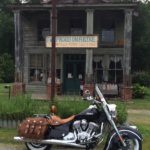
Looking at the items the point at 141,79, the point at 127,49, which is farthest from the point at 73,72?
the point at 141,79

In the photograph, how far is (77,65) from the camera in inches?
1358

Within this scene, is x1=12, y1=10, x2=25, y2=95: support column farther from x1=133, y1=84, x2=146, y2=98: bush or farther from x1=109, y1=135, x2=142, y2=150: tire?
x1=109, y1=135, x2=142, y2=150: tire

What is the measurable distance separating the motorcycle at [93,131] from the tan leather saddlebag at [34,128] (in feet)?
0.30

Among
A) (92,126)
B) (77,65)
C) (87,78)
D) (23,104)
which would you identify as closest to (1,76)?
(77,65)

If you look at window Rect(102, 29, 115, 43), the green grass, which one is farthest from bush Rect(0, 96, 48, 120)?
window Rect(102, 29, 115, 43)

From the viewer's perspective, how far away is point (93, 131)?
987cm

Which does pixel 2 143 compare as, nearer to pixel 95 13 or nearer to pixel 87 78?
pixel 87 78

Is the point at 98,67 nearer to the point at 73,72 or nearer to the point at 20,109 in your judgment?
the point at 73,72

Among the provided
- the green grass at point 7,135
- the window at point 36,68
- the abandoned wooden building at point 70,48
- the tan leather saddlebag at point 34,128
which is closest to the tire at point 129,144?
the tan leather saddlebag at point 34,128

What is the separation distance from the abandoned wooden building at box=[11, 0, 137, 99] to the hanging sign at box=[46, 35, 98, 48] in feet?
1.57

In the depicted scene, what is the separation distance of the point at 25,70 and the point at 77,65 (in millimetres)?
3814

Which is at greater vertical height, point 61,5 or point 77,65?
point 61,5

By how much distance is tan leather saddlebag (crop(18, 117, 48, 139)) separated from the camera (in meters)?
10.1

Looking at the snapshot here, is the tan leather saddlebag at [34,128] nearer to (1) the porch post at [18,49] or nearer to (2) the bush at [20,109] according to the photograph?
(2) the bush at [20,109]
